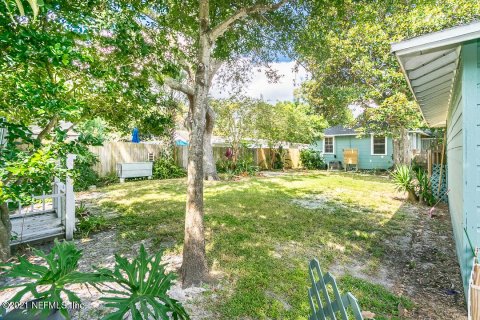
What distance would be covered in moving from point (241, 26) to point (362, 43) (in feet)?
25.3

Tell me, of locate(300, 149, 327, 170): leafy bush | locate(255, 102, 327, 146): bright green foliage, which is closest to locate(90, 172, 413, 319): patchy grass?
locate(255, 102, 327, 146): bright green foliage

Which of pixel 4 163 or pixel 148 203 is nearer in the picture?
pixel 4 163

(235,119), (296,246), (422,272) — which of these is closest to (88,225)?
(296,246)

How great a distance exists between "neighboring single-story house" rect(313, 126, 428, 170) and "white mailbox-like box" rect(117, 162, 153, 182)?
38.2 feet

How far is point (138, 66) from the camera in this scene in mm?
4254

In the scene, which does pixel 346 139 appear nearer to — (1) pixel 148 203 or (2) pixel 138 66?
(1) pixel 148 203

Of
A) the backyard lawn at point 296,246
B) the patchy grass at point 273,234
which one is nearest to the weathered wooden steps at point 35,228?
the backyard lawn at point 296,246

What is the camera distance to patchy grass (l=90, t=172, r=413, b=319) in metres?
2.85

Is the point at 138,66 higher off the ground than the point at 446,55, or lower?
higher

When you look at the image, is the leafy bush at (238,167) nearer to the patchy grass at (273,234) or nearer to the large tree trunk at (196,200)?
the patchy grass at (273,234)

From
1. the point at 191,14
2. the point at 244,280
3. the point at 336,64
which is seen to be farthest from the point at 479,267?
the point at 336,64

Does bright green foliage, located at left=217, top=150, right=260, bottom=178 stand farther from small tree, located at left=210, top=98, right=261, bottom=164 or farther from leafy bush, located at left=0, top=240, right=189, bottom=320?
leafy bush, located at left=0, top=240, right=189, bottom=320

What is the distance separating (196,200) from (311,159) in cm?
1644

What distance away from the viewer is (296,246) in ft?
14.0
